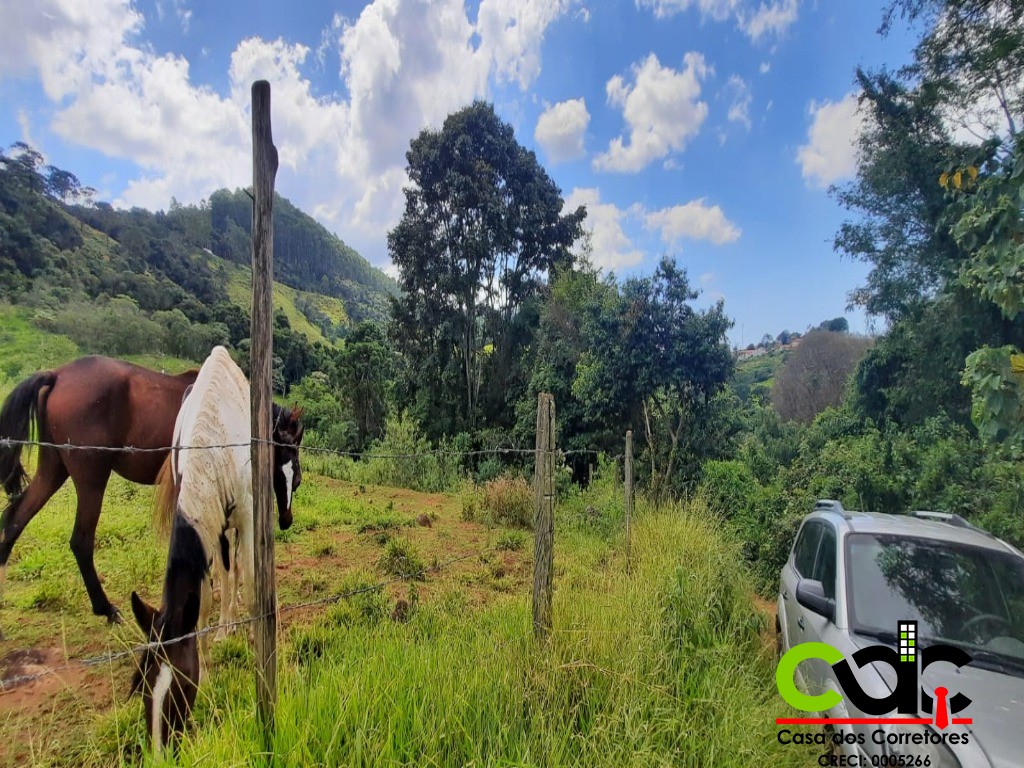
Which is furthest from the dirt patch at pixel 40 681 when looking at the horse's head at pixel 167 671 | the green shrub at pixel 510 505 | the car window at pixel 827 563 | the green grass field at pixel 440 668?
the green shrub at pixel 510 505

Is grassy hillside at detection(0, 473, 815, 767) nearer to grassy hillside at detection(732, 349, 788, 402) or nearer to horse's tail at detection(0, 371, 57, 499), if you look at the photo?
horse's tail at detection(0, 371, 57, 499)

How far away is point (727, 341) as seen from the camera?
8523 millimetres

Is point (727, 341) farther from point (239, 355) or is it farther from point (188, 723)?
point (239, 355)

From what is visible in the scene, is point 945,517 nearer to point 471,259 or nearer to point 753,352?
point 471,259

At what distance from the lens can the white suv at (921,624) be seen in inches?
71.2

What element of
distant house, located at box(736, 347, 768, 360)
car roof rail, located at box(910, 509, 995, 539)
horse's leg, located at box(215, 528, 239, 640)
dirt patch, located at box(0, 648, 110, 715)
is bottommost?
dirt patch, located at box(0, 648, 110, 715)

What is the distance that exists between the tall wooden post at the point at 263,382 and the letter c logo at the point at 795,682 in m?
2.40

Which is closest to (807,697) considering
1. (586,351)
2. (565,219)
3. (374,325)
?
(586,351)

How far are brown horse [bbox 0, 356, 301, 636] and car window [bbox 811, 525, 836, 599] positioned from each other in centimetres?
339

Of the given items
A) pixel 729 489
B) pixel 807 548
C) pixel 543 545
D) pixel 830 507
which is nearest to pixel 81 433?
pixel 543 545

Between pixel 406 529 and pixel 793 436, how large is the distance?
12.1 m

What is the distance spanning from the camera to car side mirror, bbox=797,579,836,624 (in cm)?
245

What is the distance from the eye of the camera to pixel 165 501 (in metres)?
3.23

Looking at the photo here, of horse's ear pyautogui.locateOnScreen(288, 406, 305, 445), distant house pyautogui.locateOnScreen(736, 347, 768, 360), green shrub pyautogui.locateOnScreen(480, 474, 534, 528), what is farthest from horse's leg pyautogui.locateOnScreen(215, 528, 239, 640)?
distant house pyautogui.locateOnScreen(736, 347, 768, 360)
